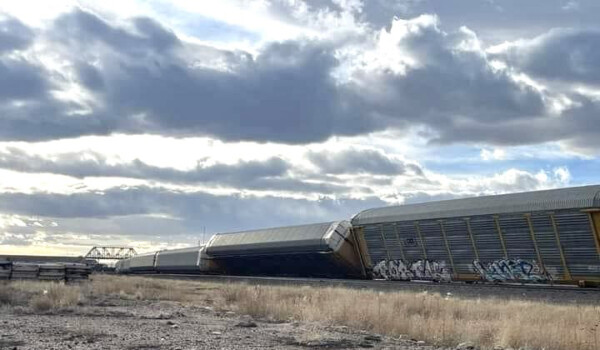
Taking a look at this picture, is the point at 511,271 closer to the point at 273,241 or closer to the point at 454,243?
the point at 454,243

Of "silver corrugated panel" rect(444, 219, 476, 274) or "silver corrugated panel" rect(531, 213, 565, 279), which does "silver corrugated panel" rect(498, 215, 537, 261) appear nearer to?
"silver corrugated panel" rect(531, 213, 565, 279)

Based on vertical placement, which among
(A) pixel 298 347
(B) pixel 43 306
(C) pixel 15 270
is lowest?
(A) pixel 298 347

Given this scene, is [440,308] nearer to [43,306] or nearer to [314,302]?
[314,302]

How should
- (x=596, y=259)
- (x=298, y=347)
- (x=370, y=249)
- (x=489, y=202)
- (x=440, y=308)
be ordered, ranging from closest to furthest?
1. (x=298, y=347)
2. (x=440, y=308)
3. (x=596, y=259)
4. (x=489, y=202)
5. (x=370, y=249)

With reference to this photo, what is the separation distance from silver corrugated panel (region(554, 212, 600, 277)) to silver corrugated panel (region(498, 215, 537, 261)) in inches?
77.4

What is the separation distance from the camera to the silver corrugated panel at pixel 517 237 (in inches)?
1241

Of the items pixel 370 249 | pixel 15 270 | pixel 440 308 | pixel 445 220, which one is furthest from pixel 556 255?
pixel 15 270

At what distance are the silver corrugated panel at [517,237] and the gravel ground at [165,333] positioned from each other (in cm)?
1738

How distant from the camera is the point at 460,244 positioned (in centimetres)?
3553

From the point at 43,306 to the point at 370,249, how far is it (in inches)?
1050

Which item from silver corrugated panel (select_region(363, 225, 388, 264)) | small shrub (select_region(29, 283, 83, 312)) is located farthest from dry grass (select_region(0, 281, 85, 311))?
silver corrugated panel (select_region(363, 225, 388, 264))

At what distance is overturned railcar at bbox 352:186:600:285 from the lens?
1137 inches

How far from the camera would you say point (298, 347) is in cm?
1248

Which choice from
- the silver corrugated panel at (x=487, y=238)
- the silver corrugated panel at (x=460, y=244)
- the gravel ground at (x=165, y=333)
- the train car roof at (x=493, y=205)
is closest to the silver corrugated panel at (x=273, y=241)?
the train car roof at (x=493, y=205)
